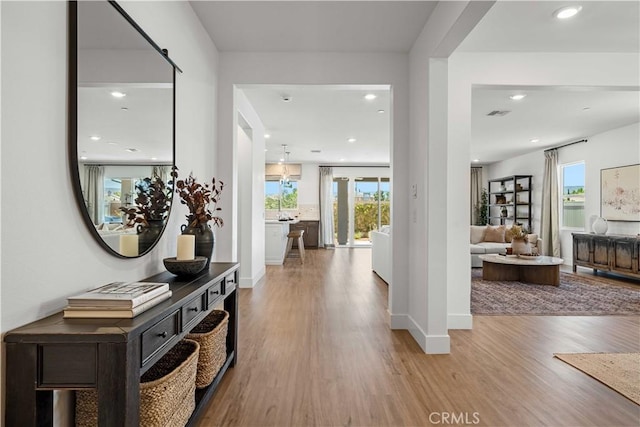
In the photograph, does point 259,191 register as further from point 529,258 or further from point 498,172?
point 498,172

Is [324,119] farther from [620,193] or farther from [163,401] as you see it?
[620,193]

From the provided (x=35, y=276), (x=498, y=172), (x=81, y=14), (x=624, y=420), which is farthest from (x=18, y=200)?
(x=498, y=172)

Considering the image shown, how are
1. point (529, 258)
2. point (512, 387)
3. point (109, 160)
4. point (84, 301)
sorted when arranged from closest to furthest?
point (84, 301) → point (109, 160) → point (512, 387) → point (529, 258)

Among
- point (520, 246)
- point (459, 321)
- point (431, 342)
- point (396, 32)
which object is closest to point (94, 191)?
point (431, 342)

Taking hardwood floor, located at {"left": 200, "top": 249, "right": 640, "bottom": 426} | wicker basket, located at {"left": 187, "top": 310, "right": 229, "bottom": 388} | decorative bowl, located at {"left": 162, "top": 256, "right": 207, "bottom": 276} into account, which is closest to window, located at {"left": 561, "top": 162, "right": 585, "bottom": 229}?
hardwood floor, located at {"left": 200, "top": 249, "right": 640, "bottom": 426}

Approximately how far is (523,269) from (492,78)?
3547mm

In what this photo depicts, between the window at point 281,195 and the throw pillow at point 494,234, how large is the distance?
552 cm

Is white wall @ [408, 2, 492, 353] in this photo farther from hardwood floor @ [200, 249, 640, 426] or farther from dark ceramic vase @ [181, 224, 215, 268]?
dark ceramic vase @ [181, 224, 215, 268]

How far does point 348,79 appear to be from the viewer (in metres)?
3.30

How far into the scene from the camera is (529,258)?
5457mm

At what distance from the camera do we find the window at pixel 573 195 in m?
7.18

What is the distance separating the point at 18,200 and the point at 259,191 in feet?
15.5

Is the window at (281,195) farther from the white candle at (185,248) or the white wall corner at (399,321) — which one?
the white candle at (185,248)

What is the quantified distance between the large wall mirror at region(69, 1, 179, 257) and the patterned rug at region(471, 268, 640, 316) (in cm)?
357
